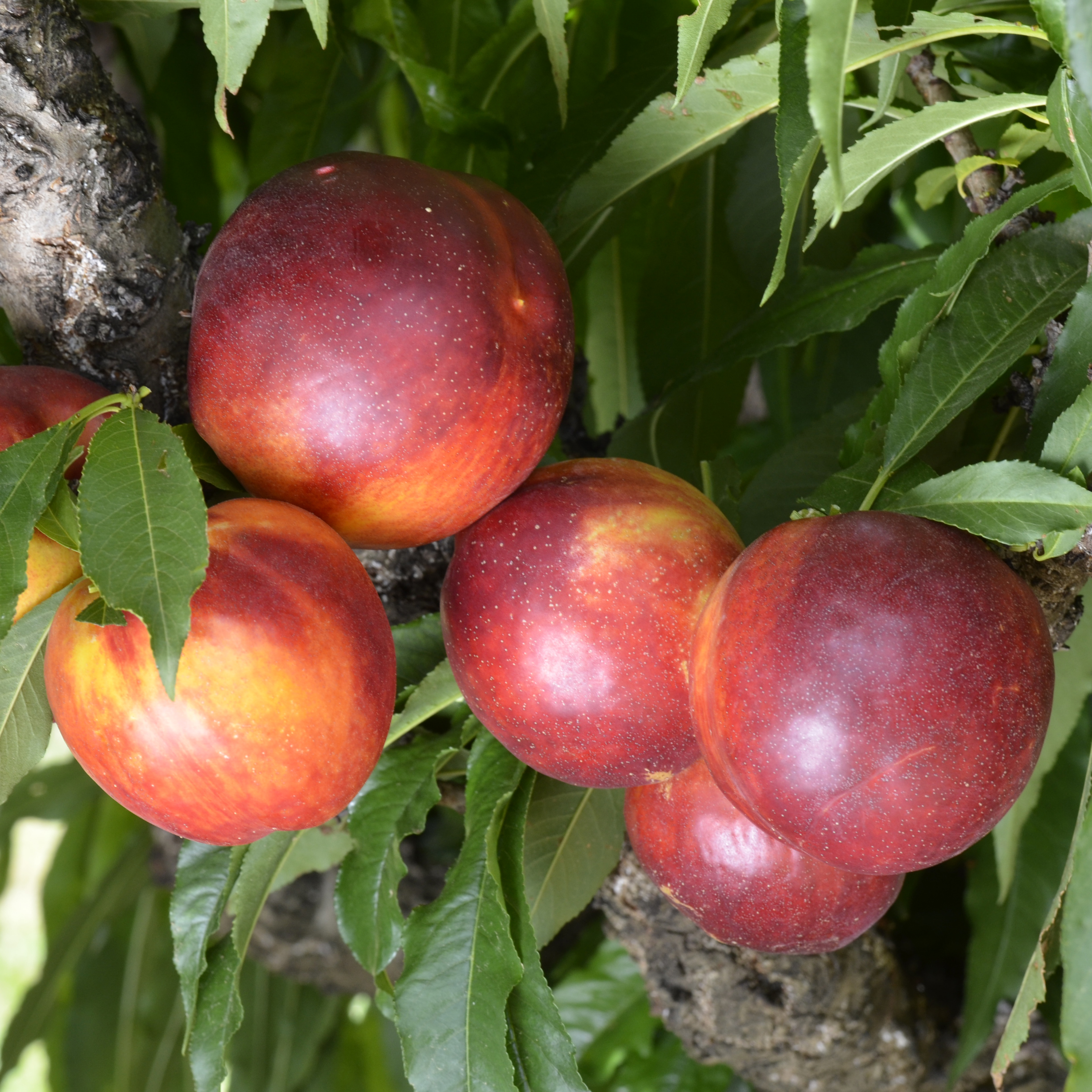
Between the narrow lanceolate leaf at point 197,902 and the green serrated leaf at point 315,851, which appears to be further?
the green serrated leaf at point 315,851

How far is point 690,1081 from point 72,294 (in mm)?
907

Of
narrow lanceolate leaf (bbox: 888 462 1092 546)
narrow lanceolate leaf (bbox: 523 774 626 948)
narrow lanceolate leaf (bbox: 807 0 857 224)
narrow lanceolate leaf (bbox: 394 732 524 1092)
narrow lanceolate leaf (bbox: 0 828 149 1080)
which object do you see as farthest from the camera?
narrow lanceolate leaf (bbox: 0 828 149 1080)

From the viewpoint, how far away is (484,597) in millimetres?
478

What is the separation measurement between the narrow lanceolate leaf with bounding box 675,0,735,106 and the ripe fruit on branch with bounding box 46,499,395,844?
0.24 meters

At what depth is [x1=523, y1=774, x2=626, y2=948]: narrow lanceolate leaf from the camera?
24.3 inches

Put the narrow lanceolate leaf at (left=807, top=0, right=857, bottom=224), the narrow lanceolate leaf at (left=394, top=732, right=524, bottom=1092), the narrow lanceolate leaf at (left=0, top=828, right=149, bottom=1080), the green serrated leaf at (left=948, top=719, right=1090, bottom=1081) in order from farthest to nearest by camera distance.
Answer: the narrow lanceolate leaf at (left=0, top=828, right=149, bottom=1080), the green serrated leaf at (left=948, top=719, right=1090, bottom=1081), the narrow lanceolate leaf at (left=394, top=732, right=524, bottom=1092), the narrow lanceolate leaf at (left=807, top=0, right=857, bottom=224)

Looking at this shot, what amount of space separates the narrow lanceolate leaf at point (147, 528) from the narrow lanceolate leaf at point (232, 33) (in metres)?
0.14

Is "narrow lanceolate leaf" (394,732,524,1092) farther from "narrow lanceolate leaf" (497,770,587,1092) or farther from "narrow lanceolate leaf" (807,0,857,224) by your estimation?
"narrow lanceolate leaf" (807,0,857,224)

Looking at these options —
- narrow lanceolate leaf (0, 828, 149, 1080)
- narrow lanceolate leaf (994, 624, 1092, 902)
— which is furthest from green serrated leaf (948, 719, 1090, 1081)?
narrow lanceolate leaf (0, 828, 149, 1080)

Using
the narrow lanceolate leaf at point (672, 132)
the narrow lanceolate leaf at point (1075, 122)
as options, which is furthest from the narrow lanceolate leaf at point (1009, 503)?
the narrow lanceolate leaf at point (672, 132)

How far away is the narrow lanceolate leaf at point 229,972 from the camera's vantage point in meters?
0.54

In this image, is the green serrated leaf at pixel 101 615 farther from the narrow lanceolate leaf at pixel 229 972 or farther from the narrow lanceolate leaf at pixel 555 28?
the narrow lanceolate leaf at pixel 555 28

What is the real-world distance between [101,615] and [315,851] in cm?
38

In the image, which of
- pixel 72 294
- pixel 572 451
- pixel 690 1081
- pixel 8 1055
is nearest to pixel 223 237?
pixel 72 294
